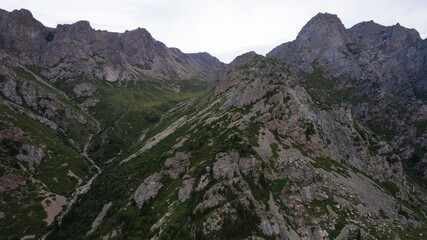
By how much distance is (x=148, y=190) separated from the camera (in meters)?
79.9

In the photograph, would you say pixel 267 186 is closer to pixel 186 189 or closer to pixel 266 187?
pixel 266 187

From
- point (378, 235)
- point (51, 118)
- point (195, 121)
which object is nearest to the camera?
point (378, 235)

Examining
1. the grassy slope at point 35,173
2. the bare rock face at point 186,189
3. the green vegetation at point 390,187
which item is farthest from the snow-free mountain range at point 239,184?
the grassy slope at point 35,173

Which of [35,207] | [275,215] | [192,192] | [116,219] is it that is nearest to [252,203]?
[275,215]

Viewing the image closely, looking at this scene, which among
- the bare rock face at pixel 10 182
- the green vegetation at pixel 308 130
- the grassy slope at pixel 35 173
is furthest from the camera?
the bare rock face at pixel 10 182

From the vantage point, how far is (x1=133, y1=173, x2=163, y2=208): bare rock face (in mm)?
77856

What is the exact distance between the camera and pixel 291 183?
222 feet

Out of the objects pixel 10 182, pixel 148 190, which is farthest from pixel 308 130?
pixel 10 182

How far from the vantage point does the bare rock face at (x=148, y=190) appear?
255 ft

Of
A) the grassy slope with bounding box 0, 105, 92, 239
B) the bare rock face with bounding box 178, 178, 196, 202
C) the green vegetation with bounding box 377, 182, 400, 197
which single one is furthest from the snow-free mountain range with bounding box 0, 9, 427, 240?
the grassy slope with bounding box 0, 105, 92, 239

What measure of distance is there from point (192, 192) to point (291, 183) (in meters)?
29.0

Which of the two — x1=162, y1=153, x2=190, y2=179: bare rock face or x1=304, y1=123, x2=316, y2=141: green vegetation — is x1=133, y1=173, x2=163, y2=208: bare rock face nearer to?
x1=162, y1=153, x2=190, y2=179: bare rock face

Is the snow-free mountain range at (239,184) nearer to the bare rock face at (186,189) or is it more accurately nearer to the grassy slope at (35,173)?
the bare rock face at (186,189)

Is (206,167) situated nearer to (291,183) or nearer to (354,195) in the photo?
(291,183)
